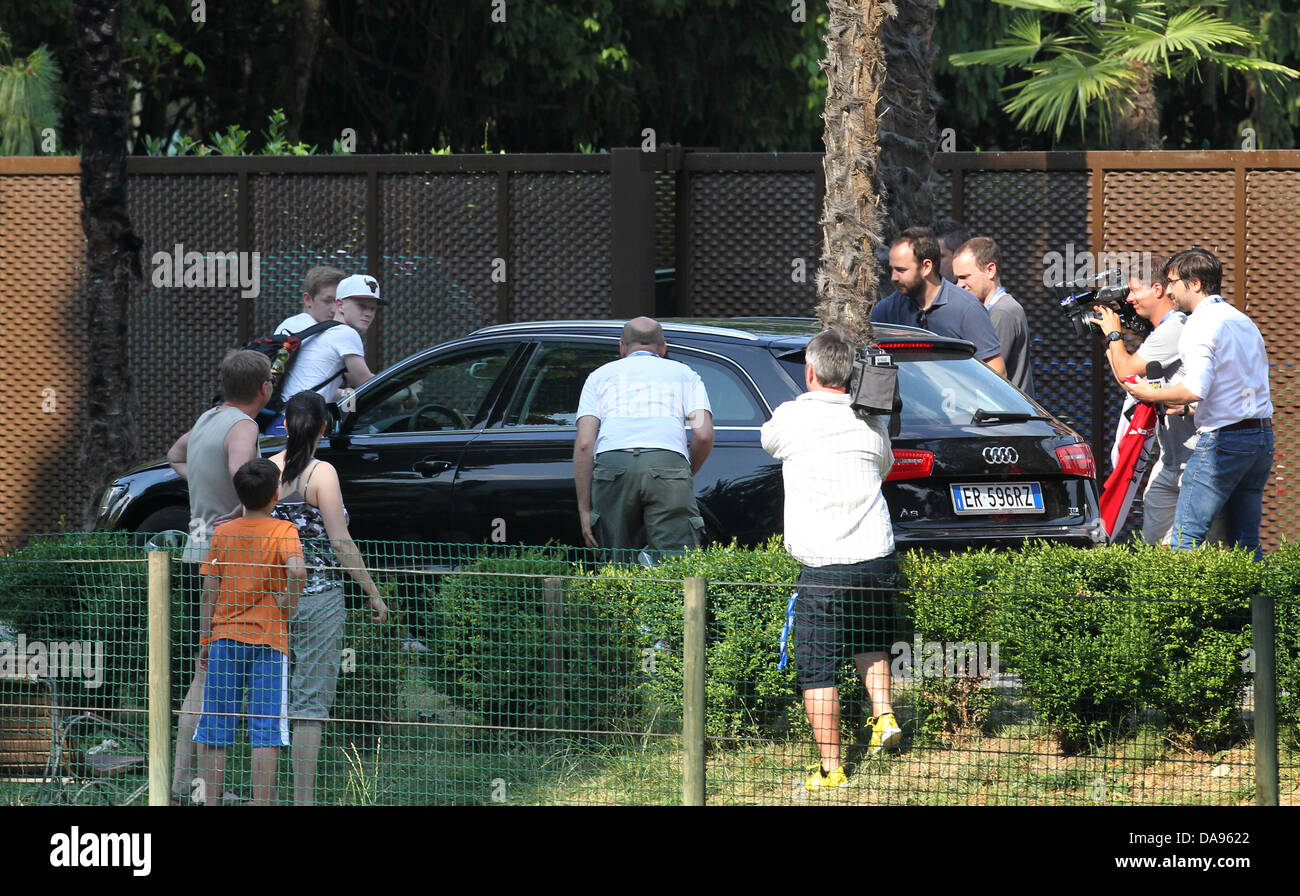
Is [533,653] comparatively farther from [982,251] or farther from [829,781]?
[982,251]

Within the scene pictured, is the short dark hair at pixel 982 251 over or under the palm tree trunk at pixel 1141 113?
under

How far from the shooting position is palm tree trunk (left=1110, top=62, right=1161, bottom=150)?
Result: 689 inches

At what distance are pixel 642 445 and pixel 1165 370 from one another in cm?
280

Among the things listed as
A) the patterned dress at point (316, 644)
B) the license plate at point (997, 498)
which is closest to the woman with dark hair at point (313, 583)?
the patterned dress at point (316, 644)

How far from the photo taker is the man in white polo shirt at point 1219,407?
25.5 ft

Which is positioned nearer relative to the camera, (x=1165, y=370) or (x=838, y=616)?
(x=838, y=616)

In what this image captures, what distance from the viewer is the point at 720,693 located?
21.6ft

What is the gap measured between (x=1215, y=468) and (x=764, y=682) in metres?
2.63

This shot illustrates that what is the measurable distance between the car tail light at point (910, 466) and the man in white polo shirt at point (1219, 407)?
3.95 ft

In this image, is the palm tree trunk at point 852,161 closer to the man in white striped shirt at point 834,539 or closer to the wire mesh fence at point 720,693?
the man in white striped shirt at point 834,539

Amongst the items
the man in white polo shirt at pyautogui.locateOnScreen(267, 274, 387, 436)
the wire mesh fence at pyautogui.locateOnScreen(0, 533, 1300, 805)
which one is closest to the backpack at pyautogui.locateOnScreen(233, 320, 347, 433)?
the man in white polo shirt at pyautogui.locateOnScreen(267, 274, 387, 436)

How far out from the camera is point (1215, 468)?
7.81 metres

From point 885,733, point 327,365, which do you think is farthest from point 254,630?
point 327,365

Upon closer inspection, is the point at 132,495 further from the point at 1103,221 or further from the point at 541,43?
the point at 541,43
